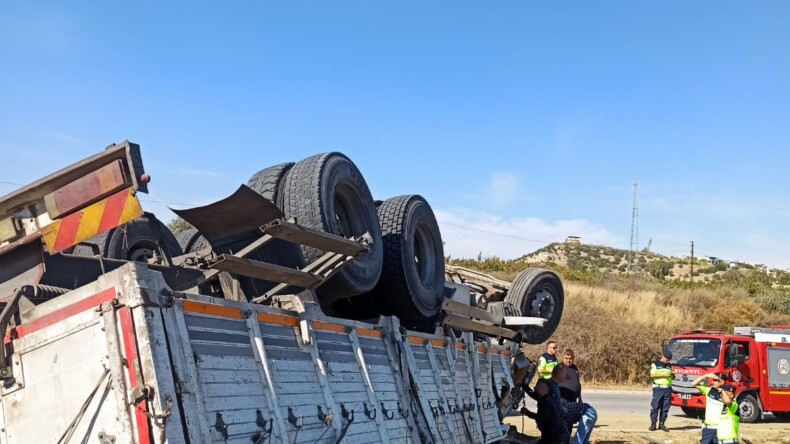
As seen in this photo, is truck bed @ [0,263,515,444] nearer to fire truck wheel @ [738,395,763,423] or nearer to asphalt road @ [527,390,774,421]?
asphalt road @ [527,390,774,421]

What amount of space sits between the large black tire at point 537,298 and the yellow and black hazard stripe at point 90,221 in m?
6.29

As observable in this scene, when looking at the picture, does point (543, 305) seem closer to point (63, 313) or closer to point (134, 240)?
point (134, 240)

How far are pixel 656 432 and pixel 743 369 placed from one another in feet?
13.4

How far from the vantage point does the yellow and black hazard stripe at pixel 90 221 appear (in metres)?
3.80

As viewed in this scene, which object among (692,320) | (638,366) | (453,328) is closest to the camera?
(453,328)

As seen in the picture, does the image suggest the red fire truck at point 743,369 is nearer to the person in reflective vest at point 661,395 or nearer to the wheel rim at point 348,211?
the person in reflective vest at point 661,395

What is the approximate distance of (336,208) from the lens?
239 inches

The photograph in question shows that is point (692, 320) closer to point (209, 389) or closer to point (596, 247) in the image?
point (209, 389)

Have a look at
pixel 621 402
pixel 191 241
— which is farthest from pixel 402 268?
pixel 621 402

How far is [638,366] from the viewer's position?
2567 cm

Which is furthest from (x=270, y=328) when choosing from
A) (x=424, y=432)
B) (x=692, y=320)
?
(x=692, y=320)

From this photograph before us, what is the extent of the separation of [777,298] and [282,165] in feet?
121

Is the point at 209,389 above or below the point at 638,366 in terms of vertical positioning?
above

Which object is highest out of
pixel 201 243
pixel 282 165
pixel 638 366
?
pixel 282 165
